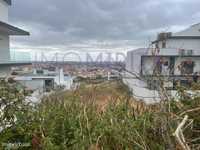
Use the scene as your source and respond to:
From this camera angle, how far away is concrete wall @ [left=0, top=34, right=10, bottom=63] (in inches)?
504

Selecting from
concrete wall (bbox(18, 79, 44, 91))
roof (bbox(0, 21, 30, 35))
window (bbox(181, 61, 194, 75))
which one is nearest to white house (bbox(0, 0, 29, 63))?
roof (bbox(0, 21, 30, 35))

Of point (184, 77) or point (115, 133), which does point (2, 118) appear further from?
point (184, 77)

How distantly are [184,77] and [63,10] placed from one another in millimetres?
6039

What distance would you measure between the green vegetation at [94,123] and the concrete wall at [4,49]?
Result: 1124cm

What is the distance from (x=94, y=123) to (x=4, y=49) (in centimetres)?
1260

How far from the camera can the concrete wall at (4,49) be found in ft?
42.0

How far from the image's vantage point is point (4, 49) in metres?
13.2

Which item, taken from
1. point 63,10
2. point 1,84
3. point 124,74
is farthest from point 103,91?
point 63,10

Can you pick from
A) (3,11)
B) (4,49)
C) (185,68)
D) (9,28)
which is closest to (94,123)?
(185,68)

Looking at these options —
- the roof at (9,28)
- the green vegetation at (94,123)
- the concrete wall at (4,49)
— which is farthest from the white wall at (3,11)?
the green vegetation at (94,123)

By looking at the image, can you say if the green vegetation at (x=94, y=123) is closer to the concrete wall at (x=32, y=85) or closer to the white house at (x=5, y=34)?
the concrete wall at (x=32, y=85)

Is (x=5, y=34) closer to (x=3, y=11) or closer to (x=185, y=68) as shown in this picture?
(x=3, y=11)

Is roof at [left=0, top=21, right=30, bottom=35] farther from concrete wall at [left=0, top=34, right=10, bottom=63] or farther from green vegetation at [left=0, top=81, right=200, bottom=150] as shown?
green vegetation at [left=0, top=81, right=200, bottom=150]

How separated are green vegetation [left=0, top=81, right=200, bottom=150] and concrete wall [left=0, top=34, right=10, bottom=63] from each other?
11239mm
